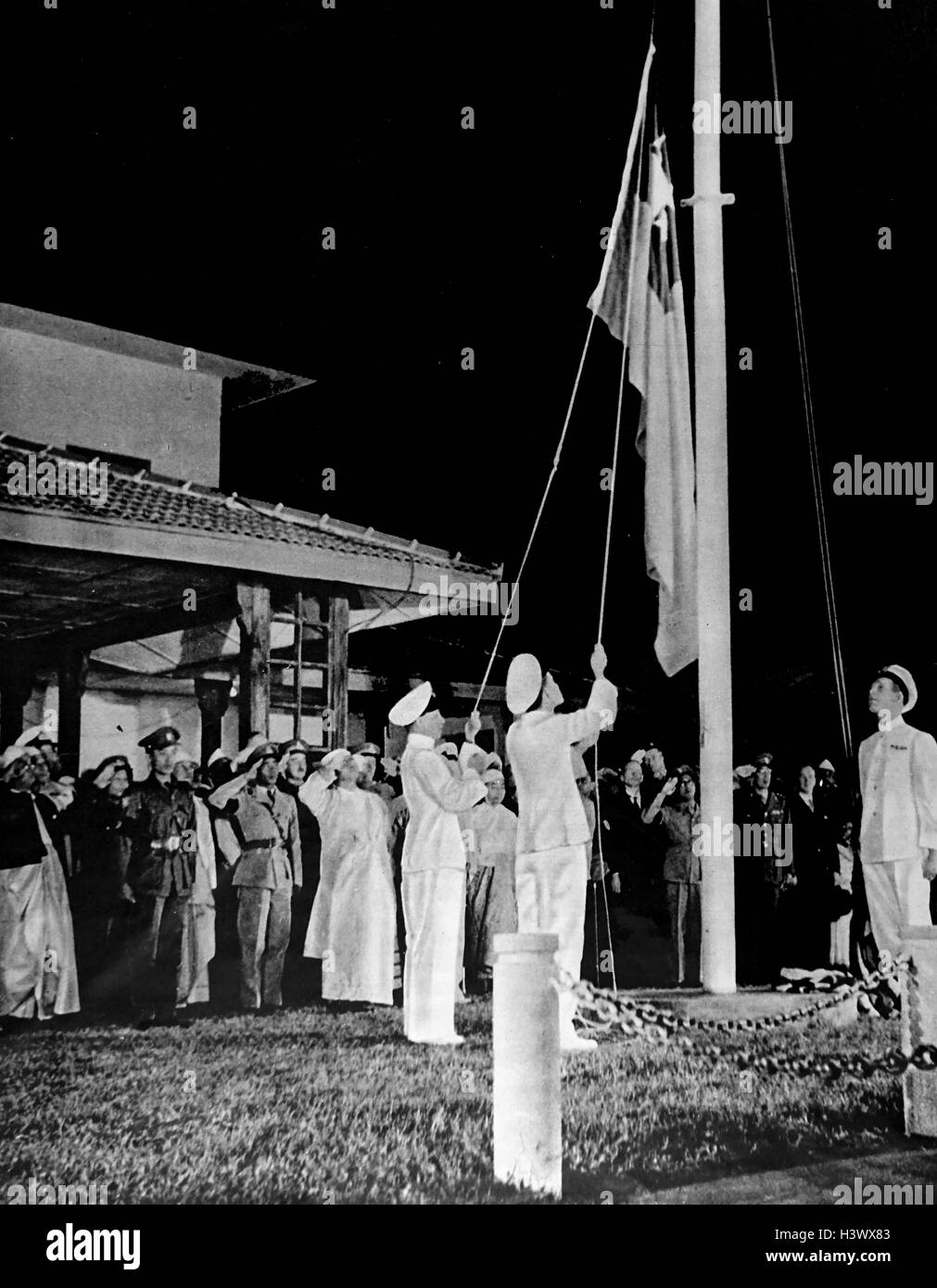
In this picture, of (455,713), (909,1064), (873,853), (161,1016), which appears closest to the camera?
(909,1064)

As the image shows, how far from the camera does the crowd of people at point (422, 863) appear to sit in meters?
5.95

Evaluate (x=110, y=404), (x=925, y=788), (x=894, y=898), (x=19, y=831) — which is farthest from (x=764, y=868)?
(x=110, y=404)

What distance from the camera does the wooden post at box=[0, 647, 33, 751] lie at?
6.02m

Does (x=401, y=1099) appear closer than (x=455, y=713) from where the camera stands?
Yes

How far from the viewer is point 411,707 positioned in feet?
20.9

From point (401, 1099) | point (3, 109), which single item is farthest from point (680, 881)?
point (3, 109)

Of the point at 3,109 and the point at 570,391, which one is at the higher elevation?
the point at 3,109

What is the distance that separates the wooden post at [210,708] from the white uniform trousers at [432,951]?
3.56 feet

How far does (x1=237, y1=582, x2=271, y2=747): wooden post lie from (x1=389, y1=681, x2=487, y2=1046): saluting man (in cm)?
62

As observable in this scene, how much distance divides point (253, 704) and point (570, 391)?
2.26 metres

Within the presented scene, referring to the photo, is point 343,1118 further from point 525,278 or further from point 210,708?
point 525,278

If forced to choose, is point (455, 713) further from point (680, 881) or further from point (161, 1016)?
point (161, 1016)

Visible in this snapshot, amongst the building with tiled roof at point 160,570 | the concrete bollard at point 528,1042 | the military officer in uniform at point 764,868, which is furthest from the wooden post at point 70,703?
the military officer in uniform at point 764,868
